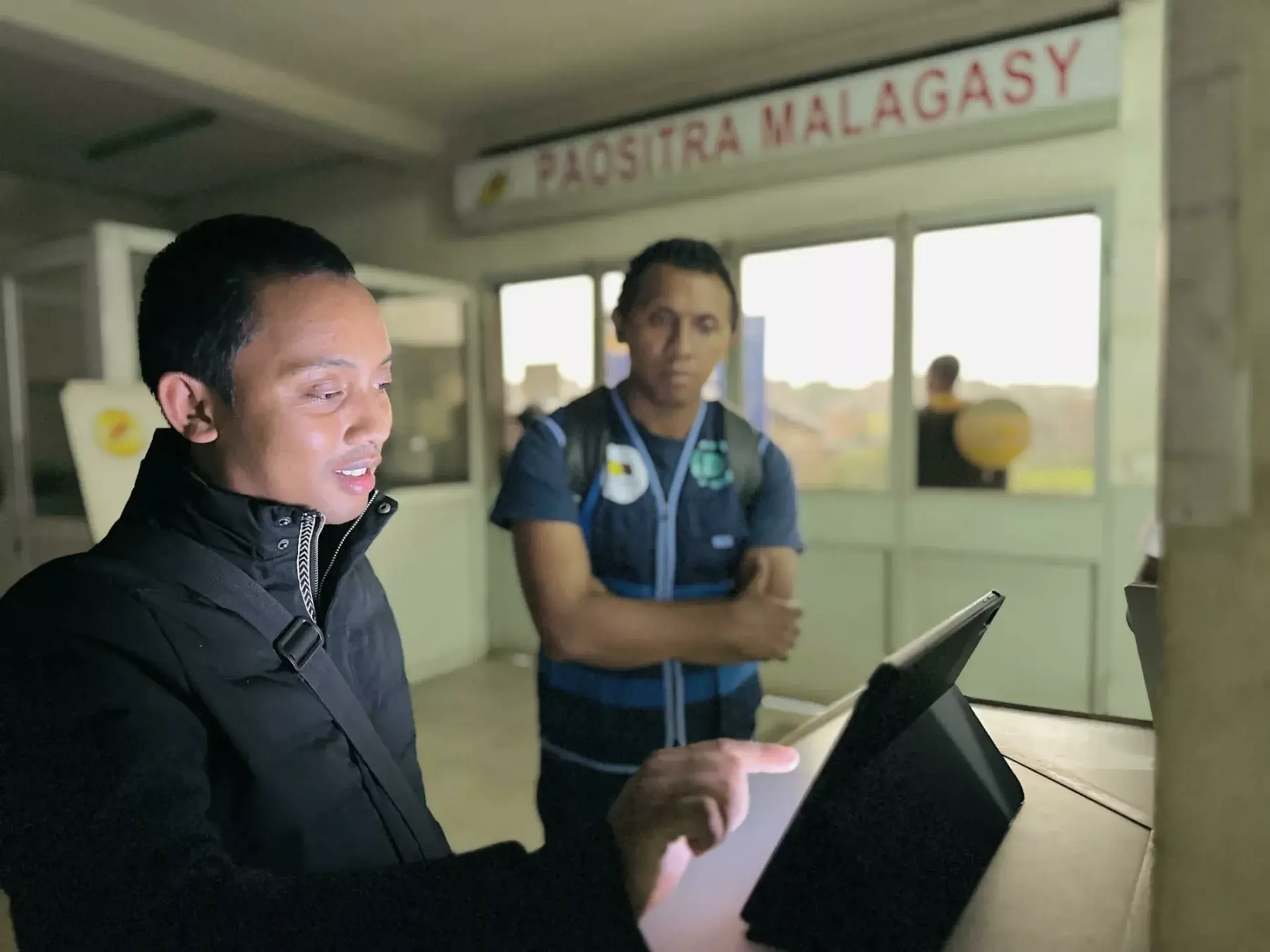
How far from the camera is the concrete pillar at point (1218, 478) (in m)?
0.25

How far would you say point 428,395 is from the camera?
345 cm

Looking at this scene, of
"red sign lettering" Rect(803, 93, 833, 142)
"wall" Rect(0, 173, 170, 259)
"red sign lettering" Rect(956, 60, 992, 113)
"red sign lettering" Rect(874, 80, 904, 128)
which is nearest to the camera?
"red sign lettering" Rect(956, 60, 992, 113)

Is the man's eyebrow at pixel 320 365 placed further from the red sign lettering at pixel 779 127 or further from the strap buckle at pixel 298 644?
the red sign lettering at pixel 779 127

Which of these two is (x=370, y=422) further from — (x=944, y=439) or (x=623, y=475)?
(x=944, y=439)

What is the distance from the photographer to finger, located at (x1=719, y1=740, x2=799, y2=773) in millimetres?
509

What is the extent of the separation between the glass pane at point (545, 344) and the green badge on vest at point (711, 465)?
7.17 ft

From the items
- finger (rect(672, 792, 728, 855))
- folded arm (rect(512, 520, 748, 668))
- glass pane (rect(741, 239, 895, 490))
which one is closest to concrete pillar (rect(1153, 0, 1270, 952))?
finger (rect(672, 792, 728, 855))

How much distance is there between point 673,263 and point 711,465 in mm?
259

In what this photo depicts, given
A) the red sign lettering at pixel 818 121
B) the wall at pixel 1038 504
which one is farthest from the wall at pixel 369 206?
the red sign lettering at pixel 818 121

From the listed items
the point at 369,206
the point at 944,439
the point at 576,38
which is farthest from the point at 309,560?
the point at 369,206

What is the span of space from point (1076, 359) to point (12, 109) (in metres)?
3.97

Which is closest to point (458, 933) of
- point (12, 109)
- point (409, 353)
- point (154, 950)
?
point (154, 950)

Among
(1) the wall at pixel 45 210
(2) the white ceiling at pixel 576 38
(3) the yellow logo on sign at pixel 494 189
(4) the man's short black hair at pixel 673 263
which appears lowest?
(4) the man's short black hair at pixel 673 263

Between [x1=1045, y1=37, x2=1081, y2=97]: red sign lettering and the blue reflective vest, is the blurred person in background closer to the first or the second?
[x1=1045, y1=37, x2=1081, y2=97]: red sign lettering
